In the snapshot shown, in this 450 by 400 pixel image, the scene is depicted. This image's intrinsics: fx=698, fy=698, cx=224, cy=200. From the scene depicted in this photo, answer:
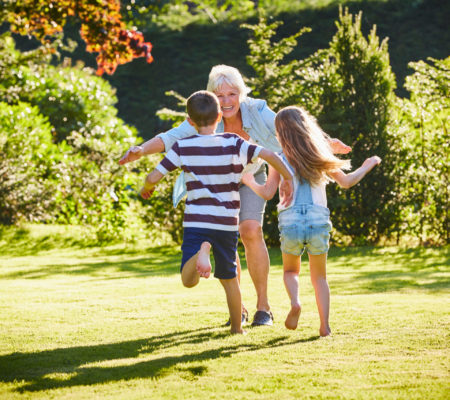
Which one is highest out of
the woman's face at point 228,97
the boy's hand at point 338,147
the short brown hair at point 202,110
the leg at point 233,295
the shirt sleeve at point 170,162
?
the woman's face at point 228,97

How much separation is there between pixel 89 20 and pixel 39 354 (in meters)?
6.66

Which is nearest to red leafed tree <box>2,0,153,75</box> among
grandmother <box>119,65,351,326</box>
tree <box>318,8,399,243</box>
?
tree <box>318,8,399,243</box>

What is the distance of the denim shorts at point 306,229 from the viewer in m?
4.29

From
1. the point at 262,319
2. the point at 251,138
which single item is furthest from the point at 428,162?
the point at 262,319

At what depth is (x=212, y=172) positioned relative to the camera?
Answer: 4172 mm

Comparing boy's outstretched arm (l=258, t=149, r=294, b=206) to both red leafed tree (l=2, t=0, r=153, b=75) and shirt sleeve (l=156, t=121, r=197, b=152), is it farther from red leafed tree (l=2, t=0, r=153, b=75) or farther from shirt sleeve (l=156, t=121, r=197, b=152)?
red leafed tree (l=2, t=0, r=153, b=75)

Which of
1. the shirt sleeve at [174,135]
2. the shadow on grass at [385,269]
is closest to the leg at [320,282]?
the shirt sleeve at [174,135]

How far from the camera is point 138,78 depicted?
2130 cm

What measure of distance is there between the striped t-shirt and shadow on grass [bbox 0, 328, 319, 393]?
719 millimetres

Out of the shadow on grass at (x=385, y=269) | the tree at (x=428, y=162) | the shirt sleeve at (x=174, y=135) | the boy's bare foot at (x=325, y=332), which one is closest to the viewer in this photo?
the boy's bare foot at (x=325, y=332)

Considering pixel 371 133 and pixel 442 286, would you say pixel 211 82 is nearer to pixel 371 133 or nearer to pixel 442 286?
pixel 442 286

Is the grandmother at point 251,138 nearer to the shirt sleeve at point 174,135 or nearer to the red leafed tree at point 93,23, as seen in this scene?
the shirt sleeve at point 174,135

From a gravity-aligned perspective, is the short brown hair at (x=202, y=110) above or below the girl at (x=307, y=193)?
above

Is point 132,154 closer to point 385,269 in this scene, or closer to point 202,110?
point 202,110
